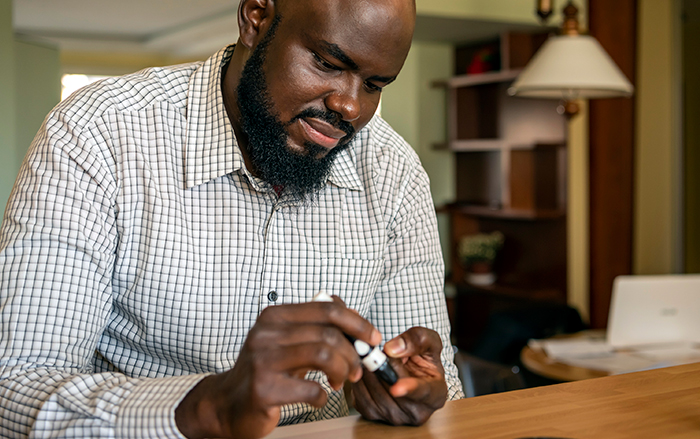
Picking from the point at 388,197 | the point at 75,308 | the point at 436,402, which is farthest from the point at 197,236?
the point at 436,402

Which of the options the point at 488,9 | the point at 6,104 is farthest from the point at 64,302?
the point at 488,9

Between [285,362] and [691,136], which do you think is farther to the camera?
[691,136]

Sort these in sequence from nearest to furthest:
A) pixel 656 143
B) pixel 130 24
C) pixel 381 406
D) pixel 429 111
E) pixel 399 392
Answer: pixel 399 392 → pixel 381 406 → pixel 130 24 → pixel 656 143 → pixel 429 111

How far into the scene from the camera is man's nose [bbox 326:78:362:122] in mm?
Answer: 1146

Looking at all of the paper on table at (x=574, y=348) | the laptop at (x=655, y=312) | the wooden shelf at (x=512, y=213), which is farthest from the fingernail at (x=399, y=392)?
the wooden shelf at (x=512, y=213)

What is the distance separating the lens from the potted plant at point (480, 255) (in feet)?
15.0

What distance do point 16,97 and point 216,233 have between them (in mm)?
1416

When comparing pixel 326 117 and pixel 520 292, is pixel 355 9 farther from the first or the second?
pixel 520 292

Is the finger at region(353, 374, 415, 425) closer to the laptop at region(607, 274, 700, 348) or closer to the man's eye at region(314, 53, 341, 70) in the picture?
the man's eye at region(314, 53, 341, 70)

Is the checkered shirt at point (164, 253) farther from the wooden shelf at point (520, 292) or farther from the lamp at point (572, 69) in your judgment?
the wooden shelf at point (520, 292)

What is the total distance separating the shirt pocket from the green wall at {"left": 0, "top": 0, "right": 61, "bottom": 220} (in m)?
1.42

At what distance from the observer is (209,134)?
4.17 feet

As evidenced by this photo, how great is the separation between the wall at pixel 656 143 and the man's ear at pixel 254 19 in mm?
3548

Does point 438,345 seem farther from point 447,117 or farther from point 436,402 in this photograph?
point 447,117
